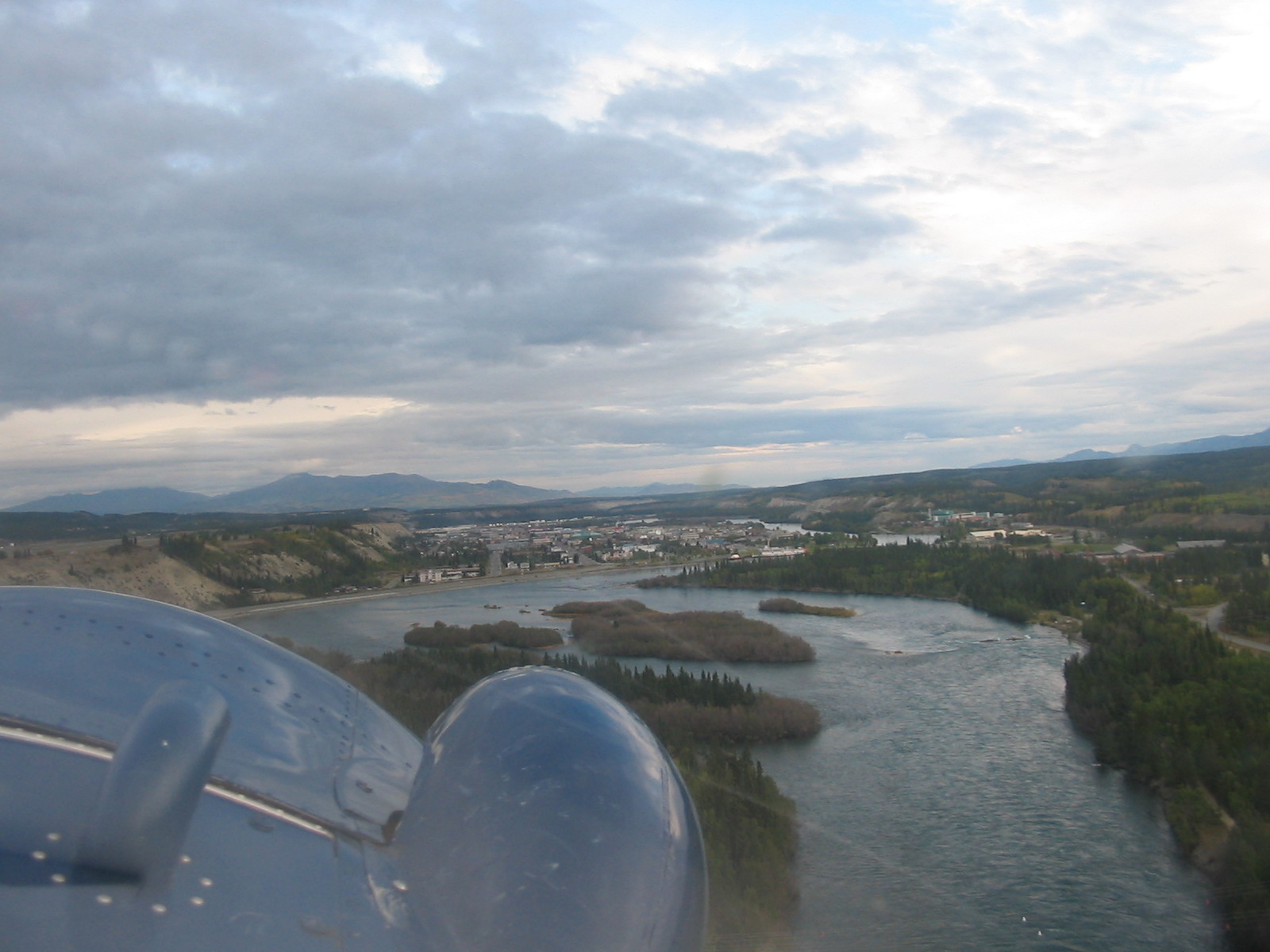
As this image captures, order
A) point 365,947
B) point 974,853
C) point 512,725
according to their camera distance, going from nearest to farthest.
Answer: point 365,947
point 512,725
point 974,853

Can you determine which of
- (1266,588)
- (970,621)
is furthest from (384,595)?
(1266,588)

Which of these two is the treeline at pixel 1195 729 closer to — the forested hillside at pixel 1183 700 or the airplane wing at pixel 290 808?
the forested hillside at pixel 1183 700

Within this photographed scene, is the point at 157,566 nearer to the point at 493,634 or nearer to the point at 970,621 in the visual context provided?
the point at 493,634

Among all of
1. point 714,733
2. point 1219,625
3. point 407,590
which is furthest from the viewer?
point 407,590

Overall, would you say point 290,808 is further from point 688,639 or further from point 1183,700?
point 688,639

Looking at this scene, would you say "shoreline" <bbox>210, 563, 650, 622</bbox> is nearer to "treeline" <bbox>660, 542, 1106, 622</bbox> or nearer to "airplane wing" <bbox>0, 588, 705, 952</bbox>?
→ "airplane wing" <bbox>0, 588, 705, 952</bbox>

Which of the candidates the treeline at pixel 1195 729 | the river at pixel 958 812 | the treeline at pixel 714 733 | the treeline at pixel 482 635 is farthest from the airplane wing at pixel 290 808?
the treeline at pixel 482 635

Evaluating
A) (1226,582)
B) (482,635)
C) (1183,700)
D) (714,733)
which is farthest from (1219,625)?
(482,635)
